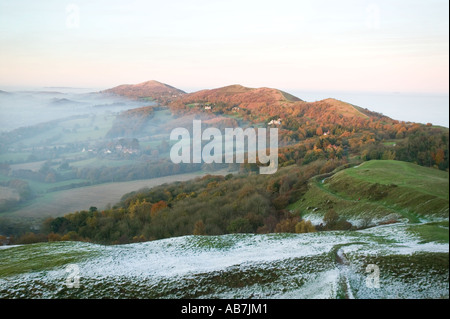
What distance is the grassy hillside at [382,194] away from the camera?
2484 cm

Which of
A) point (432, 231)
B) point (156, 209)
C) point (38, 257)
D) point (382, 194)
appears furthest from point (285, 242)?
point (156, 209)

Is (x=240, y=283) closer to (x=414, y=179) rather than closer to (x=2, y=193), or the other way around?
(x=414, y=179)

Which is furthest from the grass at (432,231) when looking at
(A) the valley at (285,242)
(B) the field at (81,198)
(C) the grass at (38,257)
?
(B) the field at (81,198)

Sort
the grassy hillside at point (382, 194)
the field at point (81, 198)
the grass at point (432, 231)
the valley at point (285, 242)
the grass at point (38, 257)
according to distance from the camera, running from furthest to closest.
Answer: the field at point (81, 198) → the grassy hillside at point (382, 194) → the grass at point (38, 257) → the grass at point (432, 231) → the valley at point (285, 242)

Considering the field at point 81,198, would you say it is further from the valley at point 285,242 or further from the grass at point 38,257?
the grass at point 38,257

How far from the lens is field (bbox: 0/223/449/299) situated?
15859mm

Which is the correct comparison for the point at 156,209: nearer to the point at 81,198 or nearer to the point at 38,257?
the point at 38,257

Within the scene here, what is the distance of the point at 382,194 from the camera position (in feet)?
104

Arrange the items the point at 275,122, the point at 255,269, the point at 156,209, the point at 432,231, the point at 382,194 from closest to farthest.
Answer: the point at 255,269
the point at 432,231
the point at 382,194
the point at 156,209
the point at 275,122

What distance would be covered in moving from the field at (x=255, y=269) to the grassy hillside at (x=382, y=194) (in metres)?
3.16

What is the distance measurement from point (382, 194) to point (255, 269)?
1884 centimetres

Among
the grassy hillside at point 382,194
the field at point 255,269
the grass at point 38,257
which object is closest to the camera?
the field at point 255,269

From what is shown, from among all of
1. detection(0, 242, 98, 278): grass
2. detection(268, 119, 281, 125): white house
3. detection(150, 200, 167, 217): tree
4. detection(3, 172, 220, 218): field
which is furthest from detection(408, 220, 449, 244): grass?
detection(268, 119, 281, 125): white house

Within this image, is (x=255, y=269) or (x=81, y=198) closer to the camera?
(x=255, y=269)
